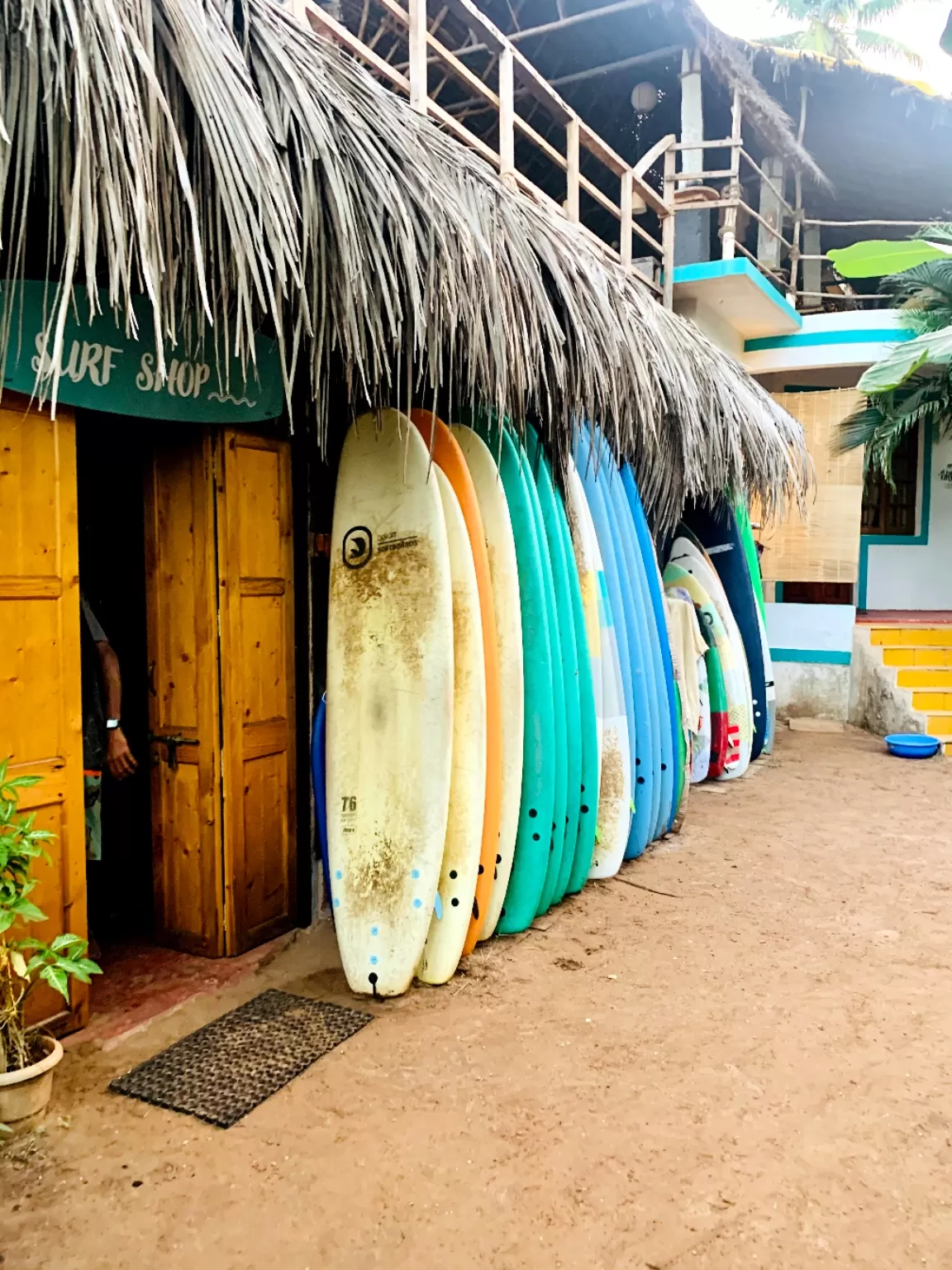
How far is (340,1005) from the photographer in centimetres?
281

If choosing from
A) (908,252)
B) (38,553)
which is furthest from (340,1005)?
(908,252)

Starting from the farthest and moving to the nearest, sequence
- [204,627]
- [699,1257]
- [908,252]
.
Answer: [908,252]
[204,627]
[699,1257]

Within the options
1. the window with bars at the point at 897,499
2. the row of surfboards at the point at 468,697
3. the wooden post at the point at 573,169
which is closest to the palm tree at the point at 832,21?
the window with bars at the point at 897,499

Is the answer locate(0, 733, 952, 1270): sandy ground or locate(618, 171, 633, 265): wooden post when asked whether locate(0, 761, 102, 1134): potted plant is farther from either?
locate(618, 171, 633, 265): wooden post

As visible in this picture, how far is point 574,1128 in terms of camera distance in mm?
2180

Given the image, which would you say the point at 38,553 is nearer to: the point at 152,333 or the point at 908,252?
the point at 152,333

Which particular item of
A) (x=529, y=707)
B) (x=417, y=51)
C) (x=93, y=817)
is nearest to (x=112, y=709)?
(x=93, y=817)

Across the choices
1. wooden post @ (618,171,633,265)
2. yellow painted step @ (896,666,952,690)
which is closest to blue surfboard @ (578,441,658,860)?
wooden post @ (618,171,633,265)

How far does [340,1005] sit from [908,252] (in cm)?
641

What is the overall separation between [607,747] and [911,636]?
5.36 m

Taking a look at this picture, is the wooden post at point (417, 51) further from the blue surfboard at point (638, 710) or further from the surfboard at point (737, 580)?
the surfboard at point (737, 580)

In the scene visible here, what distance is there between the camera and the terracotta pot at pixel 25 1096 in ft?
6.84

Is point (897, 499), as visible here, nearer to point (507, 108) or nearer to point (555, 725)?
point (507, 108)

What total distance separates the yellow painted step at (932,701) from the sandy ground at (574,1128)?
4.52 meters
